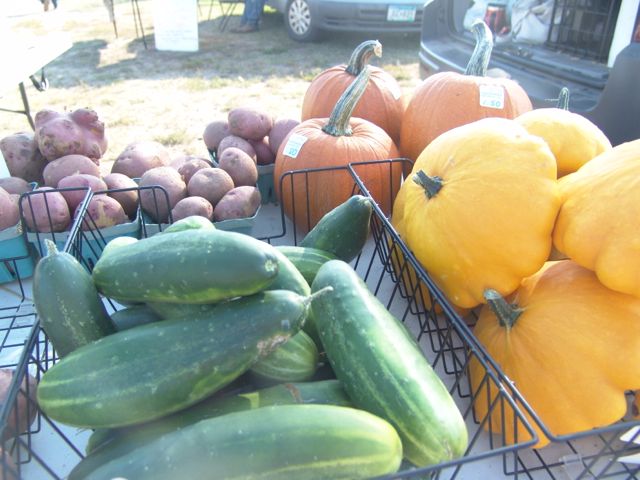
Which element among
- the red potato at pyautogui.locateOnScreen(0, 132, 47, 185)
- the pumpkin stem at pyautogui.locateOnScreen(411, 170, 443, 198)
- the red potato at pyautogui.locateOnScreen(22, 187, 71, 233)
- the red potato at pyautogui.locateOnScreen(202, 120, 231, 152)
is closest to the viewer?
the pumpkin stem at pyautogui.locateOnScreen(411, 170, 443, 198)

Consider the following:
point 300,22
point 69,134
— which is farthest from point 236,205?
point 300,22

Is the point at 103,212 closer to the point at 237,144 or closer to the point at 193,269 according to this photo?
the point at 237,144

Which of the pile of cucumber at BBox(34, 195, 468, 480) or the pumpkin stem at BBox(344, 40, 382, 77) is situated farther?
the pumpkin stem at BBox(344, 40, 382, 77)

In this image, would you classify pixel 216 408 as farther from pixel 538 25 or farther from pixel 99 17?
pixel 99 17

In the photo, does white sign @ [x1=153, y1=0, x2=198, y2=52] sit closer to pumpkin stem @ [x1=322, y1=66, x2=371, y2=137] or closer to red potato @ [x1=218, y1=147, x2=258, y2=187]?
red potato @ [x1=218, y1=147, x2=258, y2=187]

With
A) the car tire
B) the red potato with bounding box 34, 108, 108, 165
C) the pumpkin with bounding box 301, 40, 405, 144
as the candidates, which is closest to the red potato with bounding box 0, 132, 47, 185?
the red potato with bounding box 34, 108, 108, 165

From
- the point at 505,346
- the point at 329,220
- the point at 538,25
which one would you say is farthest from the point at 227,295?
the point at 538,25

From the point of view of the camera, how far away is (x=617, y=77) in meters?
1.79

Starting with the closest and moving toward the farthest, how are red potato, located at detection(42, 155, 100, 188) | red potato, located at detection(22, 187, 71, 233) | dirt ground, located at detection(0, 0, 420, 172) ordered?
red potato, located at detection(22, 187, 71, 233)
red potato, located at detection(42, 155, 100, 188)
dirt ground, located at detection(0, 0, 420, 172)

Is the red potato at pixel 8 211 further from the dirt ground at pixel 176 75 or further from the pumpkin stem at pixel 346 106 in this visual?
the dirt ground at pixel 176 75

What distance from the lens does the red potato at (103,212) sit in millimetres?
1299

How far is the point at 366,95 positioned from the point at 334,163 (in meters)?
0.42

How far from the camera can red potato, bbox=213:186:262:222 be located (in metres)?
1.41

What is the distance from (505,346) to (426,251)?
0.75 ft
